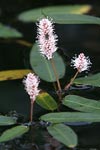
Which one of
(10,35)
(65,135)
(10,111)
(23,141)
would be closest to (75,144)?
(65,135)

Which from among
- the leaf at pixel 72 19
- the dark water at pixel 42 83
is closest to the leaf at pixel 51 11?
the dark water at pixel 42 83

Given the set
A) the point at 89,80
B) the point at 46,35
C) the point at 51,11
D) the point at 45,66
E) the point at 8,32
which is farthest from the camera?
the point at 51,11

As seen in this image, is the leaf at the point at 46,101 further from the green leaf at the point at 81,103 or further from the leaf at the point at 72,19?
the leaf at the point at 72,19

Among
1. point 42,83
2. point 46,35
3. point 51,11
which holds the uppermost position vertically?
point 51,11

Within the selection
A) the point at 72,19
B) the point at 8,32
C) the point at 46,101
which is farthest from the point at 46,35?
the point at 8,32

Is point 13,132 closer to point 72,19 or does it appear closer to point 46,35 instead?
point 46,35

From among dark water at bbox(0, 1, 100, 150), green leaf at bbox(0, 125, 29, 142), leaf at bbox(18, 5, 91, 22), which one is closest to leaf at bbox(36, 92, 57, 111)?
dark water at bbox(0, 1, 100, 150)

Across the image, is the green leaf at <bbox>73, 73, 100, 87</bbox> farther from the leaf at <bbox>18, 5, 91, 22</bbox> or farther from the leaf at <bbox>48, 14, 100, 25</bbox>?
the leaf at <bbox>18, 5, 91, 22</bbox>
